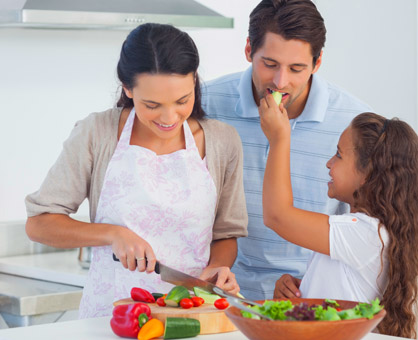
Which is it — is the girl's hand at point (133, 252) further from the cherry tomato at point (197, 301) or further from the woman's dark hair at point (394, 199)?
the woman's dark hair at point (394, 199)

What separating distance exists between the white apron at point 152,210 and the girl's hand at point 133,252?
4.2 inches

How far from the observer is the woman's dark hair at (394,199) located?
1728 mm

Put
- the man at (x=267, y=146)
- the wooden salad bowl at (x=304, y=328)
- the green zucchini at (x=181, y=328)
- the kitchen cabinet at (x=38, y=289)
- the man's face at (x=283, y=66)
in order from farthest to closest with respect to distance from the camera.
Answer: the kitchen cabinet at (x=38, y=289), the man at (x=267, y=146), the man's face at (x=283, y=66), the green zucchini at (x=181, y=328), the wooden salad bowl at (x=304, y=328)

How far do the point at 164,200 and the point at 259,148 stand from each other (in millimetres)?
477

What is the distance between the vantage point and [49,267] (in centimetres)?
296

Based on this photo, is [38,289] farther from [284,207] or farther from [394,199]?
[394,199]

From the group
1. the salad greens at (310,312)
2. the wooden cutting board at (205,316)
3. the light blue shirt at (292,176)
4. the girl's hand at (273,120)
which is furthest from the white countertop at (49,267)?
the salad greens at (310,312)

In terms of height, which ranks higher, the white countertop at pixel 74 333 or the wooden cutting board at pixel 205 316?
the wooden cutting board at pixel 205 316

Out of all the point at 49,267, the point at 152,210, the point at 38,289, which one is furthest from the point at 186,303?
the point at 49,267

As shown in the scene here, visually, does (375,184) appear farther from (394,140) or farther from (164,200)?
(164,200)

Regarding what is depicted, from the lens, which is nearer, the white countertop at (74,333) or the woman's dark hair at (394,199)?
the white countertop at (74,333)

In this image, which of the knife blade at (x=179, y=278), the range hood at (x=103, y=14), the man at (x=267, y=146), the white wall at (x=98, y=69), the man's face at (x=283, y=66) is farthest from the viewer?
the white wall at (x=98, y=69)

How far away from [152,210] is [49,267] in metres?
1.26

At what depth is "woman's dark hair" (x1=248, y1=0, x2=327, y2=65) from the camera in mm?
2008
